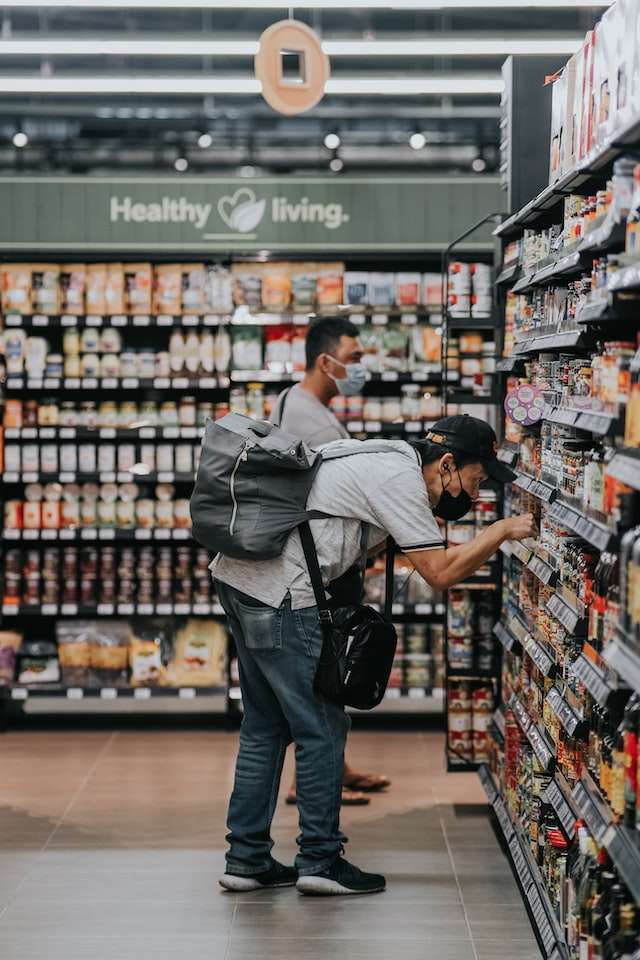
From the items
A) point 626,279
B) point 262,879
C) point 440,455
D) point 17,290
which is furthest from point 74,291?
point 626,279

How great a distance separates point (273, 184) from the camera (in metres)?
7.39

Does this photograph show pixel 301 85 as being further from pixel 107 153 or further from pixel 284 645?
pixel 107 153

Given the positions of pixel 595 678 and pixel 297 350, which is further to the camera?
pixel 297 350

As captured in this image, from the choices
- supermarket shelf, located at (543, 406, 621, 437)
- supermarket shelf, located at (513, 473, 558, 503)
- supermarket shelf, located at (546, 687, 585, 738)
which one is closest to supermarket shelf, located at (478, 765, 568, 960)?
supermarket shelf, located at (546, 687, 585, 738)

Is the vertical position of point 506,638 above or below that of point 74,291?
below

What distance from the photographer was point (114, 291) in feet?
24.3

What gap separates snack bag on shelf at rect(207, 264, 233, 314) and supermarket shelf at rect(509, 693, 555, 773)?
3268 millimetres

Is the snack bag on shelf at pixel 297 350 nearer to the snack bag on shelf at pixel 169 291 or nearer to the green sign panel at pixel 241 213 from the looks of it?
the green sign panel at pixel 241 213

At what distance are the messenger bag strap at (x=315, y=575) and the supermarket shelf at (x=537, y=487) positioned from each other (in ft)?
2.38

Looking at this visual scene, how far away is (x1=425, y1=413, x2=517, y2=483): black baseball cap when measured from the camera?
4.25 m

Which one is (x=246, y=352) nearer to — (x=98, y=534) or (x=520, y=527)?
(x=98, y=534)

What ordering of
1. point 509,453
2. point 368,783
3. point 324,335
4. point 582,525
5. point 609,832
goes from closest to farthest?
1. point 609,832
2. point 582,525
3. point 509,453
4. point 324,335
5. point 368,783

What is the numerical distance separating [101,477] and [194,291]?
1.17 meters

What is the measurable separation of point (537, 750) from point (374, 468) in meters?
1.03
